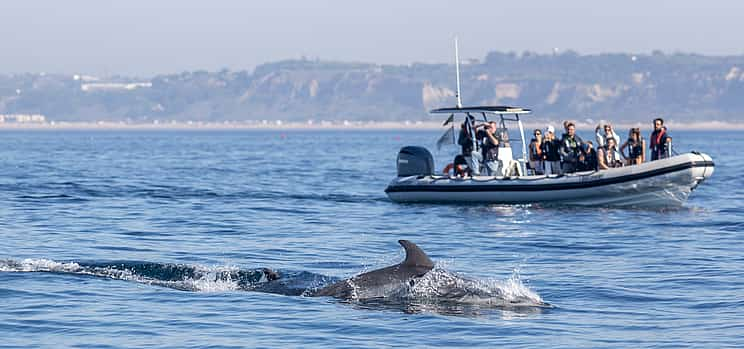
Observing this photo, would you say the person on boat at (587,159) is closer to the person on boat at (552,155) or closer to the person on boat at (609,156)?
the person on boat at (609,156)

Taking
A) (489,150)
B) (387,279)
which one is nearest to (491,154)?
(489,150)

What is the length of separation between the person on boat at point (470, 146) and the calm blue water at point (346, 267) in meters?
1.04

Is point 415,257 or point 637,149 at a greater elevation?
point 637,149

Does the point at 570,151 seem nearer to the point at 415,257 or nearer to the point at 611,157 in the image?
the point at 611,157

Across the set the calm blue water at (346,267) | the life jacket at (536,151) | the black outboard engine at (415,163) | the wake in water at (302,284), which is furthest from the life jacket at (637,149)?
the wake in water at (302,284)

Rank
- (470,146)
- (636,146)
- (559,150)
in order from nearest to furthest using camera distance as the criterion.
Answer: (636,146)
(559,150)
(470,146)

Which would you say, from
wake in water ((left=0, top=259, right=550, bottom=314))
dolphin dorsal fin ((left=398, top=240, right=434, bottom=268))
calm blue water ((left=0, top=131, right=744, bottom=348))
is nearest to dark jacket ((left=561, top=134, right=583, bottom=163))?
calm blue water ((left=0, top=131, right=744, bottom=348))

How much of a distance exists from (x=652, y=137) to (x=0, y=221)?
A: 46.7 feet

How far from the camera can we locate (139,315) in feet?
40.3

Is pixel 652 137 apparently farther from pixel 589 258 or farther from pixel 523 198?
pixel 589 258

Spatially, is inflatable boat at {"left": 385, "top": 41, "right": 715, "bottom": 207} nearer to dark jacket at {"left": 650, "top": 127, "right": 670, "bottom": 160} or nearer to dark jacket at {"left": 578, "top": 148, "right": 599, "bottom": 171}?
dark jacket at {"left": 650, "top": 127, "right": 670, "bottom": 160}

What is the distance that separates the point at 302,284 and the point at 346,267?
2.08 metres

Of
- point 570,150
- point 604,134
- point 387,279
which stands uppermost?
point 604,134

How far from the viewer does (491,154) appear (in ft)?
86.4
